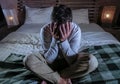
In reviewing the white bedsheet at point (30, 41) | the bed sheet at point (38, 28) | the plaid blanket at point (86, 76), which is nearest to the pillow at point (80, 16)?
the bed sheet at point (38, 28)

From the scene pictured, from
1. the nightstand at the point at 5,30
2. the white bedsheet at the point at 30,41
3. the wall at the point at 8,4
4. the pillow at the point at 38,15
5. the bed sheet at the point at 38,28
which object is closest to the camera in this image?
the white bedsheet at the point at 30,41

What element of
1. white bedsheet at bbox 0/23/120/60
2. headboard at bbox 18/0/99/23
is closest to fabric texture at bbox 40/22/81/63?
white bedsheet at bbox 0/23/120/60

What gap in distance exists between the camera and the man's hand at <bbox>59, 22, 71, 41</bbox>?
1509 millimetres

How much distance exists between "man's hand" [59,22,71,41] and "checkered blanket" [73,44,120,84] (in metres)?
0.37

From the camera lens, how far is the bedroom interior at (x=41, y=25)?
142 centimetres

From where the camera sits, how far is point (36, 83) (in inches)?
51.5

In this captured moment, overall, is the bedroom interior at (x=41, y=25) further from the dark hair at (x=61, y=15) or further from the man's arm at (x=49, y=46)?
the dark hair at (x=61, y=15)

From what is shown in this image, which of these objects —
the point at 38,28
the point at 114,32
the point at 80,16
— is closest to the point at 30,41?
the point at 38,28

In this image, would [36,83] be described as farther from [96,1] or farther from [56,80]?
[96,1]

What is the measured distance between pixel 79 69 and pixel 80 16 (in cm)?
198

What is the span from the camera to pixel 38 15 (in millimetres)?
3195

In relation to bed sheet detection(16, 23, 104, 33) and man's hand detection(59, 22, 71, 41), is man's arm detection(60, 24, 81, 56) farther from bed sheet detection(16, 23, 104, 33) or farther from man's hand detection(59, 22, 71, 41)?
bed sheet detection(16, 23, 104, 33)

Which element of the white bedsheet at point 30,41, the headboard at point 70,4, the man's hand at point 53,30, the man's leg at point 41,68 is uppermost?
the man's hand at point 53,30

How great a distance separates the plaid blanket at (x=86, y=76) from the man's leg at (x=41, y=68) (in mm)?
85
